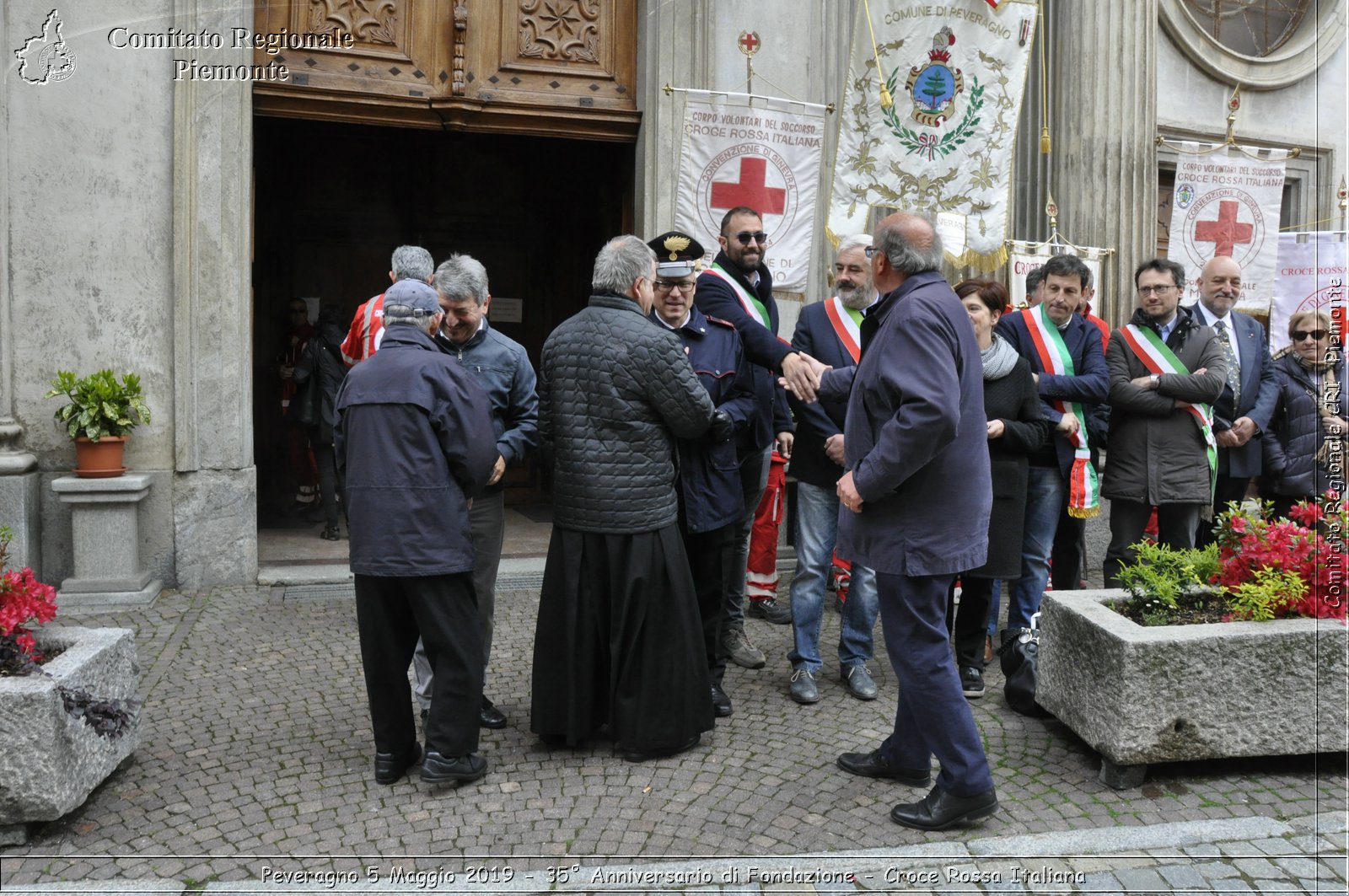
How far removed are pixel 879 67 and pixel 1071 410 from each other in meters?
3.07

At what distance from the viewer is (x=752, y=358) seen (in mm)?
5168

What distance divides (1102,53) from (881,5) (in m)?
2.27

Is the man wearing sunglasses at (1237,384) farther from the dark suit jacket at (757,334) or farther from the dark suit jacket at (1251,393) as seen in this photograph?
the dark suit jacket at (757,334)

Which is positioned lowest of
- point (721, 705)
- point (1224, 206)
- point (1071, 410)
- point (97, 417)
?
point (721, 705)

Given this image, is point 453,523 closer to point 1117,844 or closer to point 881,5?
point 1117,844

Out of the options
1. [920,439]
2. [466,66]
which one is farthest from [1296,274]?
[920,439]

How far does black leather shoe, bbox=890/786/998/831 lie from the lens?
3.79 metres

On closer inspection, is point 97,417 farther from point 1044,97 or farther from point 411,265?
point 1044,97

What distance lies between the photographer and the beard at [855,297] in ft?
17.1

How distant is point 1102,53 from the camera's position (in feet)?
29.8

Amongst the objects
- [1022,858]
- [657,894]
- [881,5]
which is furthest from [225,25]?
[1022,858]

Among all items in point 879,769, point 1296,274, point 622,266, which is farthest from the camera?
point 1296,274

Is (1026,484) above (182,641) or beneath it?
above

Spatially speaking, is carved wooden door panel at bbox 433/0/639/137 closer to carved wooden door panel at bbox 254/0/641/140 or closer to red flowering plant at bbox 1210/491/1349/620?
carved wooden door panel at bbox 254/0/641/140
